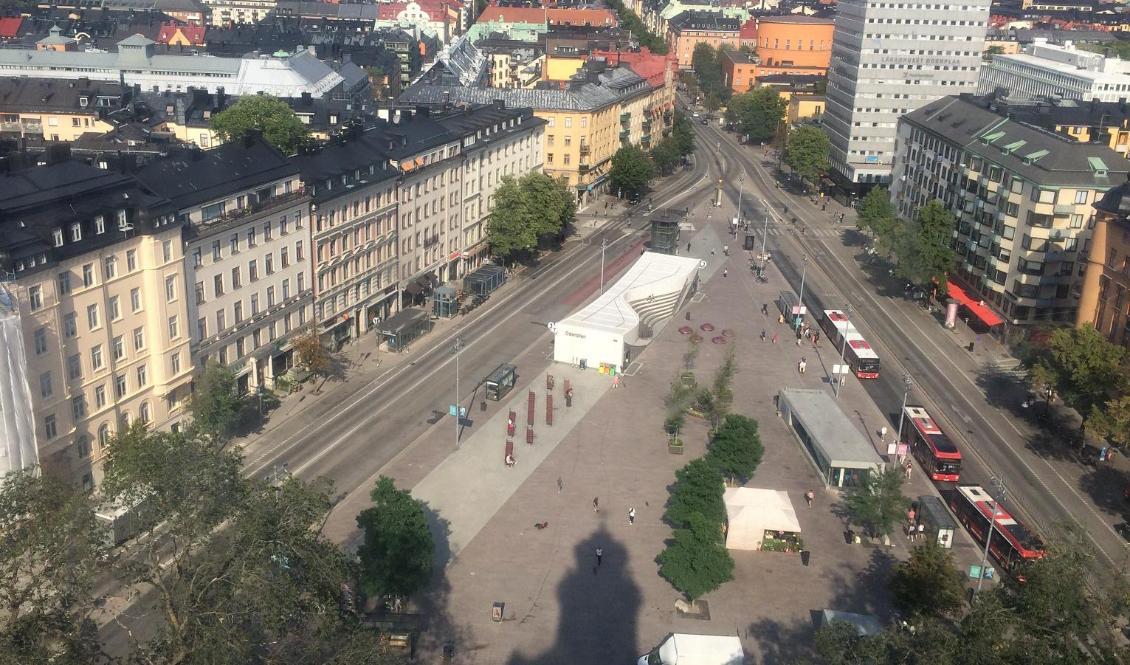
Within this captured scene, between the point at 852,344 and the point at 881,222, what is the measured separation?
1054 inches

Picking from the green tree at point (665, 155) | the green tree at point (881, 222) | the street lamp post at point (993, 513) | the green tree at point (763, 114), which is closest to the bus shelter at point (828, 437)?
the street lamp post at point (993, 513)

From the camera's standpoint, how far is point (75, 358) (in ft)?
186

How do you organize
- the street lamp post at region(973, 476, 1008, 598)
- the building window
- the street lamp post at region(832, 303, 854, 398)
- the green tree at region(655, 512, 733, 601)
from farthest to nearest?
the street lamp post at region(832, 303, 854, 398) → the building window → the street lamp post at region(973, 476, 1008, 598) → the green tree at region(655, 512, 733, 601)

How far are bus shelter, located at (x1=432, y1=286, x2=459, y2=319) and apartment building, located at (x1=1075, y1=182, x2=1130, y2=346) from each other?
47.8m

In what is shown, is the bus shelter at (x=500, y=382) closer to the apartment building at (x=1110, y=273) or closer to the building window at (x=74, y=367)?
the building window at (x=74, y=367)

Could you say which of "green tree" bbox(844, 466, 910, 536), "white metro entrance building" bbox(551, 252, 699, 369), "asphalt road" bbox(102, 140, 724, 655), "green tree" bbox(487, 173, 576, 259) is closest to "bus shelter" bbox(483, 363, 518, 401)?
"asphalt road" bbox(102, 140, 724, 655)

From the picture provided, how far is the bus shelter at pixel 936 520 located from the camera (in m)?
57.7

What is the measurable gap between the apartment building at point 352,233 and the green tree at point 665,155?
219 ft

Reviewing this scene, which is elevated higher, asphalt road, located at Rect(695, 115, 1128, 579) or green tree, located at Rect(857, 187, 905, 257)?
green tree, located at Rect(857, 187, 905, 257)

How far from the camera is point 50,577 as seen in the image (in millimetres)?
31906

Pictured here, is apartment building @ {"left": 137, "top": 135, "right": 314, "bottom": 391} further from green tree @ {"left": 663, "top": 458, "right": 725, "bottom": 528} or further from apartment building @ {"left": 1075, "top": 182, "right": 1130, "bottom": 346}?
apartment building @ {"left": 1075, "top": 182, "right": 1130, "bottom": 346}

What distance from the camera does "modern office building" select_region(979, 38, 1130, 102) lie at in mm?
163750

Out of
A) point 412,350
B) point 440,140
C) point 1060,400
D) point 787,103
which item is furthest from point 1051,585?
point 787,103

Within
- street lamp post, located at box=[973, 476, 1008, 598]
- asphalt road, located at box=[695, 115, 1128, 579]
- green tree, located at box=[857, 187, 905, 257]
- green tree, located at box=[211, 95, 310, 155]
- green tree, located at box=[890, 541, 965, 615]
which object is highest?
green tree, located at box=[211, 95, 310, 155]
